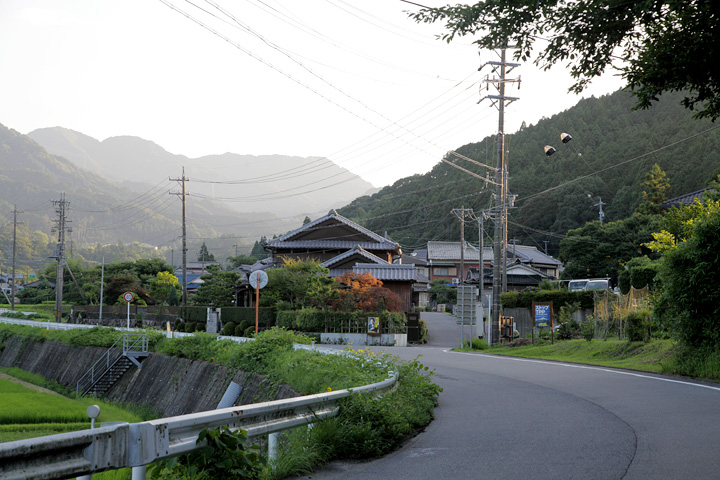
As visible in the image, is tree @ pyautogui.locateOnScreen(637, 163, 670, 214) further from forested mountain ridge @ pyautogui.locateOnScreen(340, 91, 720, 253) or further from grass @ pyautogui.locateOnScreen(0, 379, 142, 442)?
grass @ pyautogui.locateOnScreen(0, 379, 142, 442)

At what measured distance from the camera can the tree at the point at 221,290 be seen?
4366cm

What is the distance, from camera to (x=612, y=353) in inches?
731

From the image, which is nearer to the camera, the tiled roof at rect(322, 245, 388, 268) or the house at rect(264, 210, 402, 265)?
the tiled roof at rect(322, 245, 388, 268)

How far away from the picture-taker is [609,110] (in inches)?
2889

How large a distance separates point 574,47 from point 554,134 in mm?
68903

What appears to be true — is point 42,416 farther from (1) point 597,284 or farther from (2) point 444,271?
(2) point 444,271

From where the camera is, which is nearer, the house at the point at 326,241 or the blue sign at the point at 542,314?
the blue sign at the point at 542,314

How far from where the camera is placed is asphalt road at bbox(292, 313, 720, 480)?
5793mm

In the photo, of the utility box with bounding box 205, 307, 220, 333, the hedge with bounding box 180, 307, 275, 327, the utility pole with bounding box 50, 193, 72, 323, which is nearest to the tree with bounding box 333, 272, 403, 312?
the hedge with bounding box 180, 307, 275, 327

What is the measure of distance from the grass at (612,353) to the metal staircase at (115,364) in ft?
53.5

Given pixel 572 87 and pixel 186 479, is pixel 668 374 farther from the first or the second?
pixel 186 479

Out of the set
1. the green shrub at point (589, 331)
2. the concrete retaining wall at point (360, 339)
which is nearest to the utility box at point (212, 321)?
the concrete retaining wall at point (360, 339)

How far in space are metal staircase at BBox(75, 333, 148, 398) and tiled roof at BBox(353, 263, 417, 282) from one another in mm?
16594

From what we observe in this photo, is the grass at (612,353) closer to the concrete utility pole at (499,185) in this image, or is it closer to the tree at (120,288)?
the concrete utility pole at (499,185)
